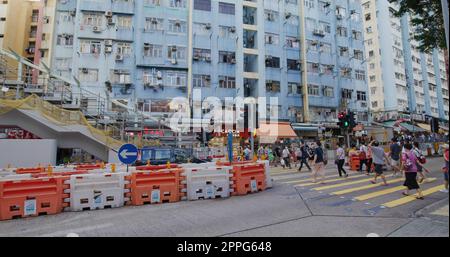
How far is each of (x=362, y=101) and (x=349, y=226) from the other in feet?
123

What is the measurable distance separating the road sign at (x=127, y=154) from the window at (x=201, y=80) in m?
21.7

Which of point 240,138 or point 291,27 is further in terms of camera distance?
point 291,27

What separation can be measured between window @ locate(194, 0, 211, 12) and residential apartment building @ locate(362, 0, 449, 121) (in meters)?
31.6

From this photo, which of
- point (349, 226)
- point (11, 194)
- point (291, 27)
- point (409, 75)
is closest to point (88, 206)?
point (11, 194)

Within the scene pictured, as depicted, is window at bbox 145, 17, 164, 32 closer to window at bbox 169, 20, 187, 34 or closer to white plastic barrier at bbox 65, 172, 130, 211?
window at bbox 169, 20, 187, 34

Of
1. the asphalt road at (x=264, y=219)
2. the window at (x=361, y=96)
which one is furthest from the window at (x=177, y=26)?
the asphalt road at (x=264, y=219)

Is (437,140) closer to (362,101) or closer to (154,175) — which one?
(362,101)

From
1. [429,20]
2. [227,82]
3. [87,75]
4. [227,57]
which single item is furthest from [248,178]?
[87,75]

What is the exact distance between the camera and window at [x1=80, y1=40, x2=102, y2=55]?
27.7 meters

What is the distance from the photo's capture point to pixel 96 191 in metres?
7.29

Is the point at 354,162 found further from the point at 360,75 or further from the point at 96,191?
the point at 360,75

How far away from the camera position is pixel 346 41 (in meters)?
37.9

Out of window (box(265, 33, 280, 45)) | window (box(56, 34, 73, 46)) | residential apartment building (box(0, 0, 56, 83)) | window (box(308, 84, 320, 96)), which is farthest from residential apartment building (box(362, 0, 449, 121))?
residential apartment building (box(0, 0, 56, 83))

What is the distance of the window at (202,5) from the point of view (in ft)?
101
